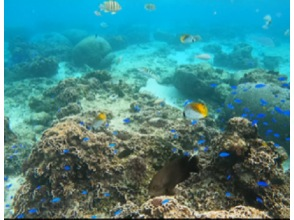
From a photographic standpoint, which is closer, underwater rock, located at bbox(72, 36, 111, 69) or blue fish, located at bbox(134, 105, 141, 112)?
blue fish, located at bbox(134, 105, 141, 112)

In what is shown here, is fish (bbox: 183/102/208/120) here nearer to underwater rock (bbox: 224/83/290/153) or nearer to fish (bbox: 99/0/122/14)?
underwater rock (bbox: 224/83/290/153)

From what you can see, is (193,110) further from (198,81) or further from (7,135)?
(198,81)

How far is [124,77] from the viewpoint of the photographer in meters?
16.5

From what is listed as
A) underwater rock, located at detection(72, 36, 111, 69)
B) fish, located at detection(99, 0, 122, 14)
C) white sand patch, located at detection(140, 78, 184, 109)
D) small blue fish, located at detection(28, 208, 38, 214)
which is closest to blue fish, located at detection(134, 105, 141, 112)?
white sand patch, located at detection(140, 78, 184, 109)

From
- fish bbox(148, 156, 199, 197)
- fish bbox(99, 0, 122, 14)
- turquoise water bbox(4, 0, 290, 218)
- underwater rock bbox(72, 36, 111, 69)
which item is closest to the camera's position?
fish bbox(148, 156, 199, 197)

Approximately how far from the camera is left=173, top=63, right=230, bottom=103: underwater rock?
13.8m

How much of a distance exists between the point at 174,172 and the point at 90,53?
18747mm

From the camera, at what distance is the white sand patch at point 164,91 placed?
46.3ft

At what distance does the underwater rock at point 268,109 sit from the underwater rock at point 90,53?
12386 millimetres

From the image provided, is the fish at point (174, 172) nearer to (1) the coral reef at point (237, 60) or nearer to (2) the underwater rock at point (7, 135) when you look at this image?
(2) the underwater rock at point (7, 135)

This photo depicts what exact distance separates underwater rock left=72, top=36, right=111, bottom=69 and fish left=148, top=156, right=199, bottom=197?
57.1 ft

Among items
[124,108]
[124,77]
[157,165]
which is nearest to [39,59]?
[124,77]

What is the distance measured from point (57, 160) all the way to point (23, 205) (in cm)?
104

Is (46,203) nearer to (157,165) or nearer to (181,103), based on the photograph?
(157,165)
